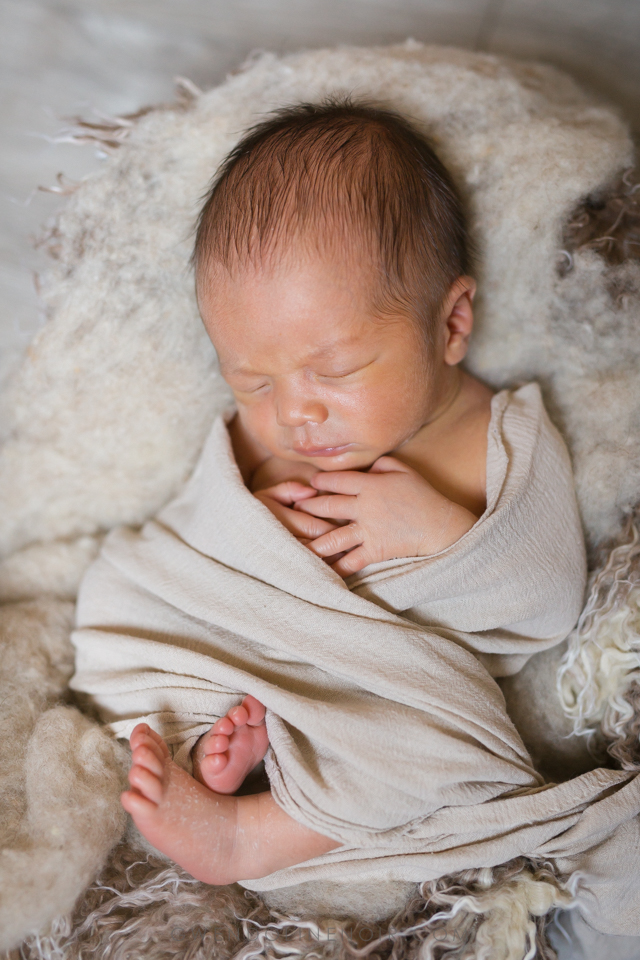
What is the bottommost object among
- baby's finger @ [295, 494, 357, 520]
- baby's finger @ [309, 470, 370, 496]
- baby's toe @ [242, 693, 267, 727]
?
baby's toe @ [242, 693, 267, 727]

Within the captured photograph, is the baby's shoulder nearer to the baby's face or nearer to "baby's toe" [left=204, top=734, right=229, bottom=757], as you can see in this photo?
the baby's face

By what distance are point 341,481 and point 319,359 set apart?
0.19 meters

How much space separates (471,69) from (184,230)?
500mm

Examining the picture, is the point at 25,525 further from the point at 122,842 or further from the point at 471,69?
the point at 471,69

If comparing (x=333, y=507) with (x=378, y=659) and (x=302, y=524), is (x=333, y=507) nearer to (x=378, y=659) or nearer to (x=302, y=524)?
(x=302, y=524)

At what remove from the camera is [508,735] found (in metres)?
0.90

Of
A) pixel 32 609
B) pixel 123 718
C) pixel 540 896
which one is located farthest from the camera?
pixel 32 609

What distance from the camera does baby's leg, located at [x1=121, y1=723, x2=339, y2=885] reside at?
31.9 inches

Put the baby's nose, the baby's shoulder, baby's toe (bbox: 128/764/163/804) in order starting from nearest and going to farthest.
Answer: baby's toe (bbox: 128/764/163/804)
the baby's nose
the baby's shoulder

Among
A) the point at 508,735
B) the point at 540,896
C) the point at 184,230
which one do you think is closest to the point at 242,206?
the point at 184,230

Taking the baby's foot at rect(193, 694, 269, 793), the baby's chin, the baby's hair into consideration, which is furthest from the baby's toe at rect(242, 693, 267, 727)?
the baby's hair

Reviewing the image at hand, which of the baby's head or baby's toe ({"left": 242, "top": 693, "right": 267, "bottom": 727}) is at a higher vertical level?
the baby's head

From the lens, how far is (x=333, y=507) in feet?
3.33

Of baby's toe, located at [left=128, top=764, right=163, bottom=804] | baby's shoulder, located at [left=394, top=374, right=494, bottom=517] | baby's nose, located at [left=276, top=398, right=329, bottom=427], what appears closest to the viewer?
baby's toe, located at [left=128, top=764, right=163, bottom=804]
